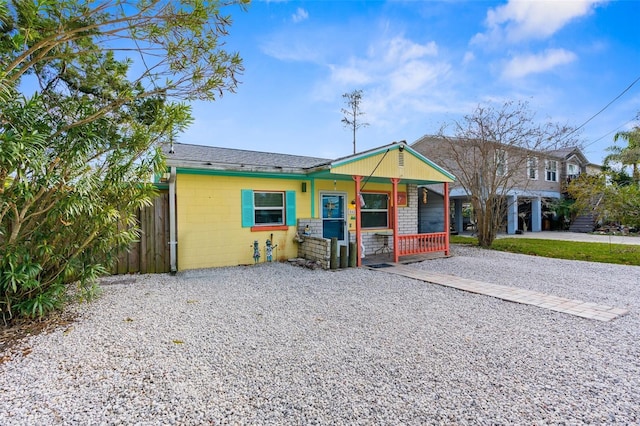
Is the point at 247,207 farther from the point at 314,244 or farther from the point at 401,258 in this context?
the point at 401,258

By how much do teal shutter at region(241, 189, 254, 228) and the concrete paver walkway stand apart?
3869mm

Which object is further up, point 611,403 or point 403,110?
point 403,110

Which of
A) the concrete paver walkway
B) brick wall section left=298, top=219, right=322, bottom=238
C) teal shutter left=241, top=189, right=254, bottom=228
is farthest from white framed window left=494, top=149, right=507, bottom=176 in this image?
teal shutter left=241, top=189, right=254, bottom=228

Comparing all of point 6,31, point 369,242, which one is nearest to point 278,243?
point 369,242

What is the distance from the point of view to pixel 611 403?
2.26 metres

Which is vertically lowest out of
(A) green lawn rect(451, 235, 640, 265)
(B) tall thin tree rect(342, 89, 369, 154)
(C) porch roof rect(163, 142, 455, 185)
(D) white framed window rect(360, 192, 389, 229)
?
(A) green lawn rect(451, 235, 640, 265)

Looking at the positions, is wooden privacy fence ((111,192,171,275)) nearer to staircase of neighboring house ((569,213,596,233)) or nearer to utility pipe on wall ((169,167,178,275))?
utility pipe on wall ((169,167,178,275))

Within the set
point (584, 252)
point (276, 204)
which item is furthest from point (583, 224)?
point (276, 204)

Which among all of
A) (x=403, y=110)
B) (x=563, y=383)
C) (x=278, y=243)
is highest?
(x=403, y=110)

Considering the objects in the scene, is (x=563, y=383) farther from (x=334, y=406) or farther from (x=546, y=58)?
(x=546, y=58)

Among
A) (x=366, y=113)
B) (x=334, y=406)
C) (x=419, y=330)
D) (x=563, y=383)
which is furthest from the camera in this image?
(x=366, y=113)

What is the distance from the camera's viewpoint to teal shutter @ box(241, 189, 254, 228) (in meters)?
7.91

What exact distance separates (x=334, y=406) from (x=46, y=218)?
4.14 metres

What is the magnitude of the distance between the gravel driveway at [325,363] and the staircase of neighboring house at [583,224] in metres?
18.2
